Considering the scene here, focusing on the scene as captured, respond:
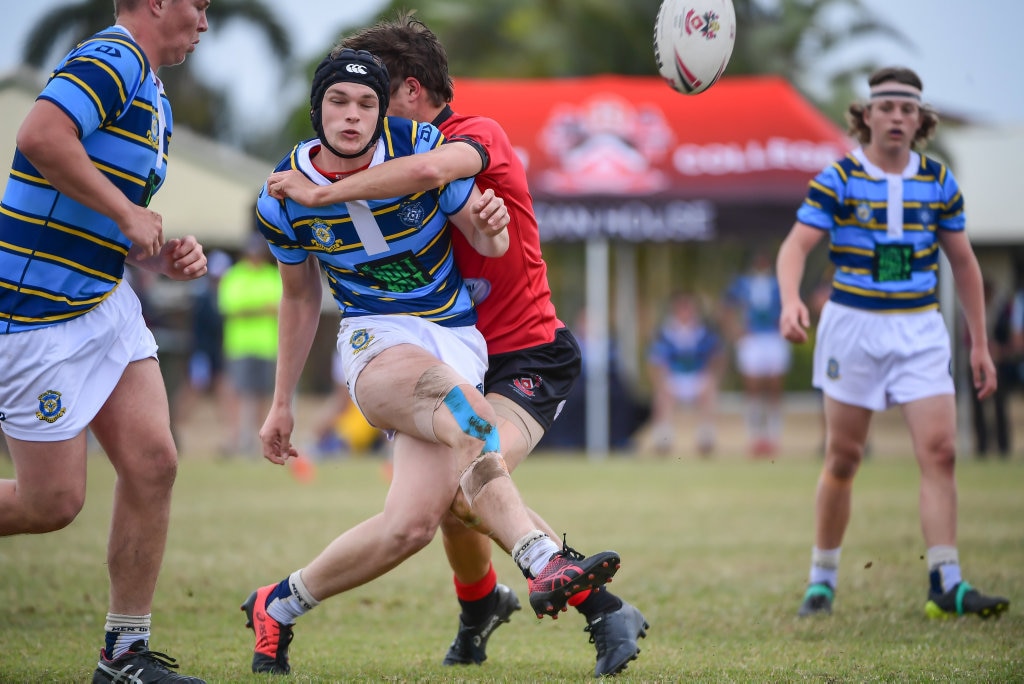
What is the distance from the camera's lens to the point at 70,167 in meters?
3.48

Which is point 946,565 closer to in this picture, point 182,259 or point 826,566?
point 826,566

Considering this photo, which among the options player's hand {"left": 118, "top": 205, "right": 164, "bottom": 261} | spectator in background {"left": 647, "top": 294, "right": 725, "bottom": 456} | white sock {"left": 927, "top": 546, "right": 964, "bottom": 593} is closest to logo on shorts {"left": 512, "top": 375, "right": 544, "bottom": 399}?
player's hand {"left": 118, "top": 205, "right": 164, "bottom": 261}

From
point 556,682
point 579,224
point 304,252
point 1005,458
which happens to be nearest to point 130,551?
point 304,252

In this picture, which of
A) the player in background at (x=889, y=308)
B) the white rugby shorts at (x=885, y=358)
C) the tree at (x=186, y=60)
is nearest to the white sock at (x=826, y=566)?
the player in background at (x=889, y=308)

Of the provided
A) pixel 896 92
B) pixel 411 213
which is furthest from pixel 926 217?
pixel 411 213

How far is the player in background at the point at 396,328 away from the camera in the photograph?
385cm

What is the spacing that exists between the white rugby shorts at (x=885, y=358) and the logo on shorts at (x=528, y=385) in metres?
1.93

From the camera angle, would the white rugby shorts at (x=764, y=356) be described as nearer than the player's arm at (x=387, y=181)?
No

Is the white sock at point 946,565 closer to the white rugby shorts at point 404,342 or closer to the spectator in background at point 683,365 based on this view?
the white rugby shorts at point 404,342

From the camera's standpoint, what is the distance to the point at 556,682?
3.97m

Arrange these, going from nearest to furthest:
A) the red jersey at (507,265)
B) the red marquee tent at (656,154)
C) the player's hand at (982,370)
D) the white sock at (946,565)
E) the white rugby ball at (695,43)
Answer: the red jersey at (507,265) < the white rugby ball at (695,43) < the white sock at (946,565) < the player's hand at (982,370) < the red marquee tent at (656,154)

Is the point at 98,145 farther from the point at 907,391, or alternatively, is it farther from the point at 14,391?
the point at 907,391

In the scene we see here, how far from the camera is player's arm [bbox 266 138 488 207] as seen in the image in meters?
3.84

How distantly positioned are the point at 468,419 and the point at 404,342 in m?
0.41
